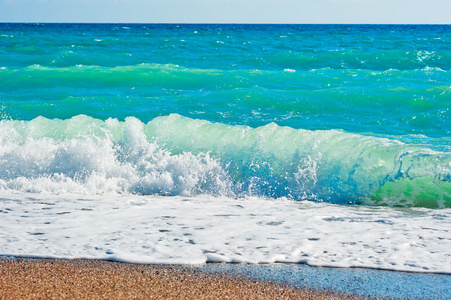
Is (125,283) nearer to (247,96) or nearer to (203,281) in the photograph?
(203,281)

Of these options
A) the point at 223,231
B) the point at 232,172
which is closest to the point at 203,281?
the point at 223,231

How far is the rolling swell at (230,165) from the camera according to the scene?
612 cm

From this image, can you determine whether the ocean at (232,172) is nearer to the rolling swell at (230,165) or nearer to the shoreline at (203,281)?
the rolling swell at (230,165)

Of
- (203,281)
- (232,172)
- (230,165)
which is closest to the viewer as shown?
(203,281)

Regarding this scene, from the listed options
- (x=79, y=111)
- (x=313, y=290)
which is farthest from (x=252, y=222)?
(x=79, y=111)

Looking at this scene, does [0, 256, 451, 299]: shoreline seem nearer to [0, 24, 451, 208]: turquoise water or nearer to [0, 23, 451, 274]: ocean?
[0, 23, 451, 274]: ocean

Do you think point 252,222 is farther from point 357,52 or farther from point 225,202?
point 357,52

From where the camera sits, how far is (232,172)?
671 centimetres

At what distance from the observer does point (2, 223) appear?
15.7 ft

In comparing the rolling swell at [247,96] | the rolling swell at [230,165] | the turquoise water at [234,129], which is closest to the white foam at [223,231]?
the rolling swell at [230,165]

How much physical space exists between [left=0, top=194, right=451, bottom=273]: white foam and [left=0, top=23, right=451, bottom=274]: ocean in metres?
0.02

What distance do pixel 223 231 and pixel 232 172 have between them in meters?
2.16

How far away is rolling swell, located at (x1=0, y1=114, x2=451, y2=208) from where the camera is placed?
6.12m

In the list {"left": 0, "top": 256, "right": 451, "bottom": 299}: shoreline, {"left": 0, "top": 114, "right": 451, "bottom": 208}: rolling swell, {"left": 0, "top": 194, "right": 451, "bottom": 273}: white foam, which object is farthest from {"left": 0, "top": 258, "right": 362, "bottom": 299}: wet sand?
{"left": 0, "top": 114, "right": 451, "bottom": 208}: rolling swell
